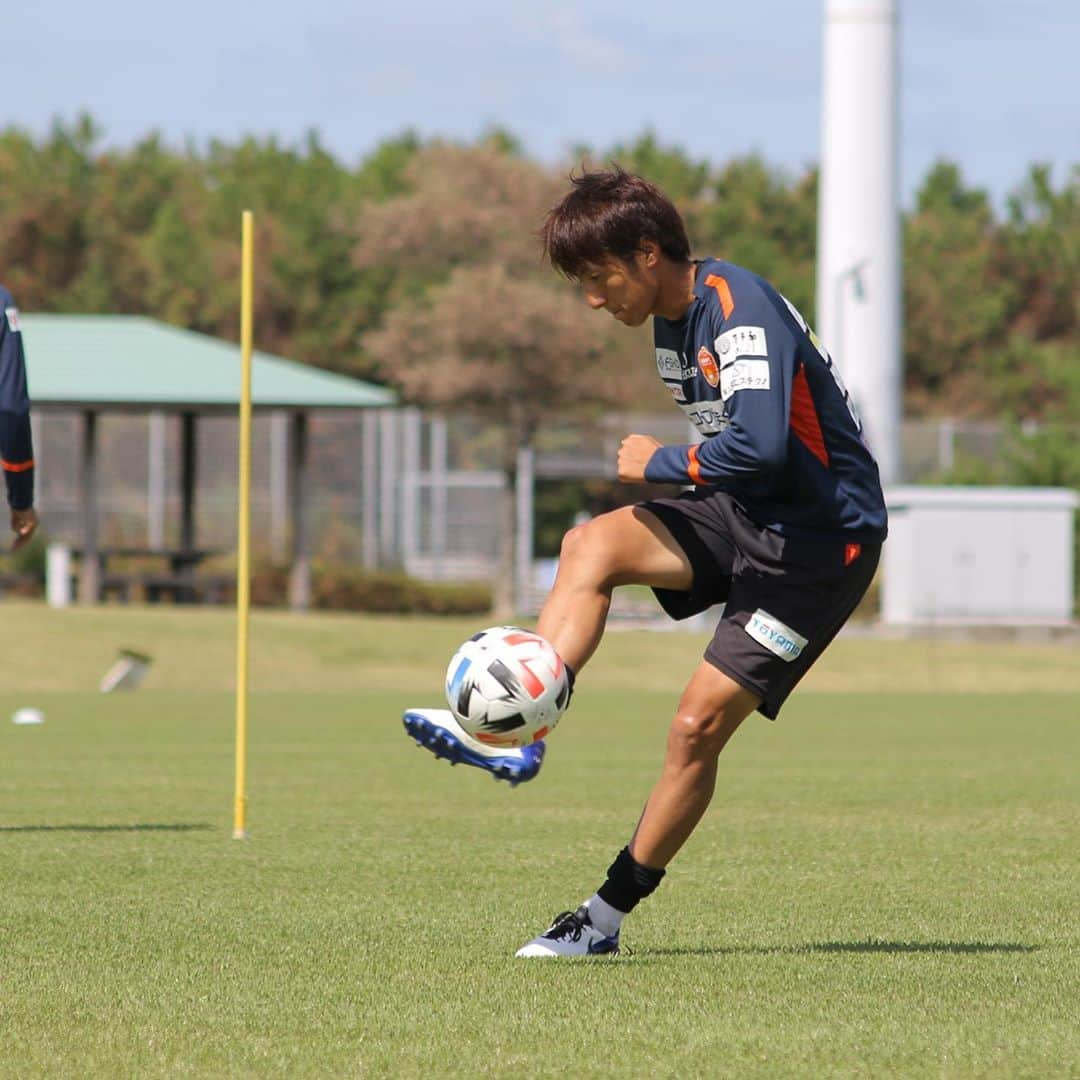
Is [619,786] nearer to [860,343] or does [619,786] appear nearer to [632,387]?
[860,343]

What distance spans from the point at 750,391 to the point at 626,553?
0.58m

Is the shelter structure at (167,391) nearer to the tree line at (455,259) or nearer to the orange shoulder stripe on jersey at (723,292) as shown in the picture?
the tree line at (455,259)

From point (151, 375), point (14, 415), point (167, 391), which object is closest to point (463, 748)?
point (14, 415)

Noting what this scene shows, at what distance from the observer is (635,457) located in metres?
6.24

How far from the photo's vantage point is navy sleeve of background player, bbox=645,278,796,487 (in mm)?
5941

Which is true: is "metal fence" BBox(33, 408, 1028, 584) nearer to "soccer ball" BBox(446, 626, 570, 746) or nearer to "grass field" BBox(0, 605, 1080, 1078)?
"grass field" BBox(0, 605, 1080, 1078)

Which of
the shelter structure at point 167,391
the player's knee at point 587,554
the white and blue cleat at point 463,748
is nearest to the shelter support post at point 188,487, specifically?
the shelter structure at point 167,391

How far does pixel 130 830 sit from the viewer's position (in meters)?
10.0

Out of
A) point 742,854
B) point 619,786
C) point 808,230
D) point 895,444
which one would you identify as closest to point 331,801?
point 619,786

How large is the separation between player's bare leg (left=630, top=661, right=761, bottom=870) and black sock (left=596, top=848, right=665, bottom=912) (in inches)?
0.9

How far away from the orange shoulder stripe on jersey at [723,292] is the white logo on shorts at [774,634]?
86cm

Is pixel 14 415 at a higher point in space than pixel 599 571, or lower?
higher

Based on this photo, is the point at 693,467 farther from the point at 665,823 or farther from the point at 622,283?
the point at 665,823

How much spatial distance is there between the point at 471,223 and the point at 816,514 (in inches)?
1807
